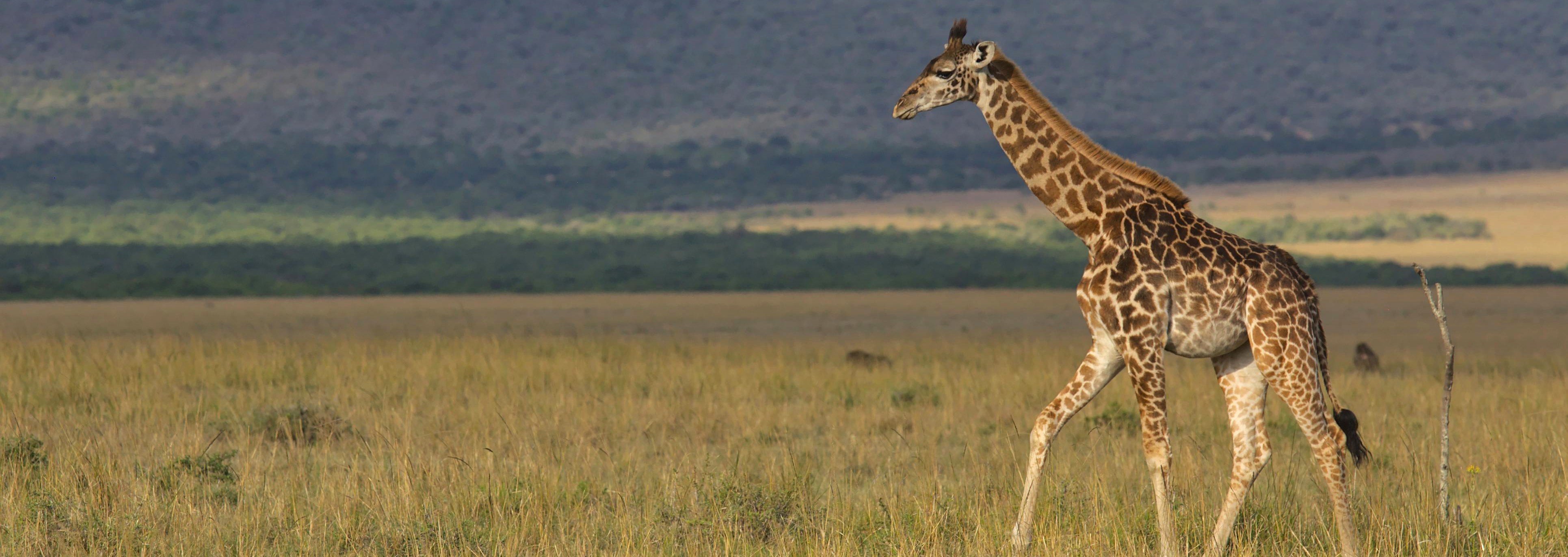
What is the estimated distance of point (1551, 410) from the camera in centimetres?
1277

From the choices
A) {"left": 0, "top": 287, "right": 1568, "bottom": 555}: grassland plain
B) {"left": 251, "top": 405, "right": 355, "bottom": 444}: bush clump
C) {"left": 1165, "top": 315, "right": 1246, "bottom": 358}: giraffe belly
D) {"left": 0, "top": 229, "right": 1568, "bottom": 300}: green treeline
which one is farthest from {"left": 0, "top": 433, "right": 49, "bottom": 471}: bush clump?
{"left": 0, "top": 229, "right": 1568, "bottom": 300}: green treeline

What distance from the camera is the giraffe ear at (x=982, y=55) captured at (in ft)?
24.3

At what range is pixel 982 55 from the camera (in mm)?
7438

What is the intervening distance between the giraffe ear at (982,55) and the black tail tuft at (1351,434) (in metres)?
2.65

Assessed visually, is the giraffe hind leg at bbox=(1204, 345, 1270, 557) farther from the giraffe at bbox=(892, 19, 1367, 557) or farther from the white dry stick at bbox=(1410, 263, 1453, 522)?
the white dry stick at bbox=(1410, 263, 1453, 522)

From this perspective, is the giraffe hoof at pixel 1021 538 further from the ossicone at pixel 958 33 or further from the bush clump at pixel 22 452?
the bush clump at pixel 22 452

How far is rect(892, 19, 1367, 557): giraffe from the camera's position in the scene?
6.74 metres

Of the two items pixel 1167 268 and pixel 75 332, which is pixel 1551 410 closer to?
pixel 1167 268

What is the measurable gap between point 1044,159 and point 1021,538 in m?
2.11

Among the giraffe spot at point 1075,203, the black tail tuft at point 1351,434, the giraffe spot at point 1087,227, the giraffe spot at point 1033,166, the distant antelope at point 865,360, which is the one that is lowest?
the distant antelope at point 865,360

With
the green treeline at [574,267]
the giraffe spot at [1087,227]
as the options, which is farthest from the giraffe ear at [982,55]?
the green treeline at [574,267]

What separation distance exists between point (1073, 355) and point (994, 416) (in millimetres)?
8443

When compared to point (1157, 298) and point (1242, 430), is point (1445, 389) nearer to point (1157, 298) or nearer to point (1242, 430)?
point (1242, 430)

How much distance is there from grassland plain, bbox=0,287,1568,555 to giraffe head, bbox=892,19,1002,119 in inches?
93.7
